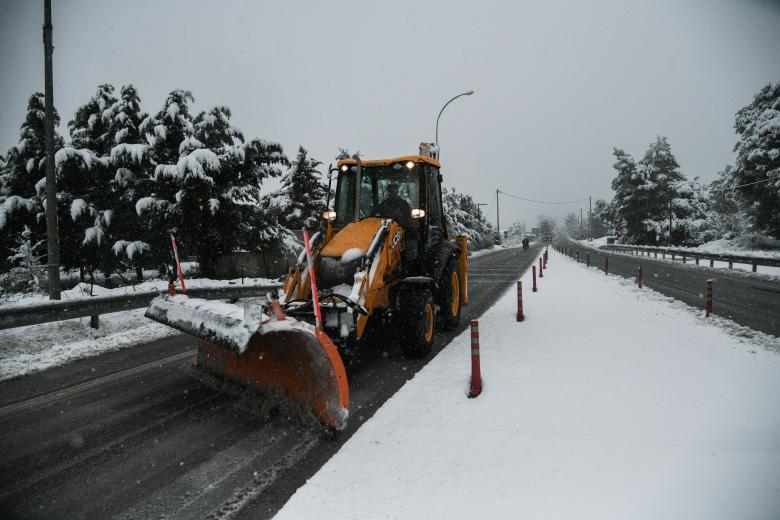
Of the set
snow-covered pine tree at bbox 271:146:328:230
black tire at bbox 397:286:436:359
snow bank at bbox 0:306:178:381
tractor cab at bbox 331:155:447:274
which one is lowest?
snow bank at bbox 0:306:178:381

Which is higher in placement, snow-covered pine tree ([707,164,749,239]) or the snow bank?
snow-covered pine tree ([707,164,749,239])

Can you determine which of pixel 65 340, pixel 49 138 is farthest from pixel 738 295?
pixel 49 138

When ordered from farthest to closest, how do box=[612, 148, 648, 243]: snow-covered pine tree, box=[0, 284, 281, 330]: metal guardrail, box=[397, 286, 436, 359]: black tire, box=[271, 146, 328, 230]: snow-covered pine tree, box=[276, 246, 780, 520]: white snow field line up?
box=[612, 148, 648, 243]: snow-covered pine tree, box=[271, 146, 328, 230]: snow-covered pine tree, box=[0, 284, 281, 330]: metal guardrail, box=[397, 286, 436, 359]: black tire, box=[276, 246, 780, 520]: white snow field

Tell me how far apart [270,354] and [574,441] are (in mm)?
3071

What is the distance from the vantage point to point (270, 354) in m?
4.79

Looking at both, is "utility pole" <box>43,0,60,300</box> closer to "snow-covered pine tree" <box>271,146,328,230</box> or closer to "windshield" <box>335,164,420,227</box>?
"windshield" <box>335,164,420,227</box>

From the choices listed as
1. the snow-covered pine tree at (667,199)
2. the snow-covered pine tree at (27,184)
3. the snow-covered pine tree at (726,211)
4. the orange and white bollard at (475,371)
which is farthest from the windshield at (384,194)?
the snow-covered pine tree at (667,199)

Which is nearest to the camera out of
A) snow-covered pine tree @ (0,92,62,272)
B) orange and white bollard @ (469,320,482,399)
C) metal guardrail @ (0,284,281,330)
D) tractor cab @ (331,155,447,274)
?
orange and white bollard @ (469,320,482,399)

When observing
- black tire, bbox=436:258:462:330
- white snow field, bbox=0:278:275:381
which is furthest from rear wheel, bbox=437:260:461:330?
white snow field, bbox=0:278:275:381

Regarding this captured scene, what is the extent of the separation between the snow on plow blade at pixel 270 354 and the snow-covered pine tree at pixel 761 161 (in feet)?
128

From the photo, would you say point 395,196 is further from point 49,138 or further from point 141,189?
point 141,189

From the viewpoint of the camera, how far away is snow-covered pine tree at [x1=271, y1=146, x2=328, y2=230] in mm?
26406

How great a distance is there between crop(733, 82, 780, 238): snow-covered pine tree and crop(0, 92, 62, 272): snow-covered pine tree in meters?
42.0

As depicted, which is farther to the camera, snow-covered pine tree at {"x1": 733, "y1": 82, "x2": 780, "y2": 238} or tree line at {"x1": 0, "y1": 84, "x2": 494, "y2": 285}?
snow-covered pine tree at {"x1": 733, "y1": 82, "x2": 780, "y2": 238}
